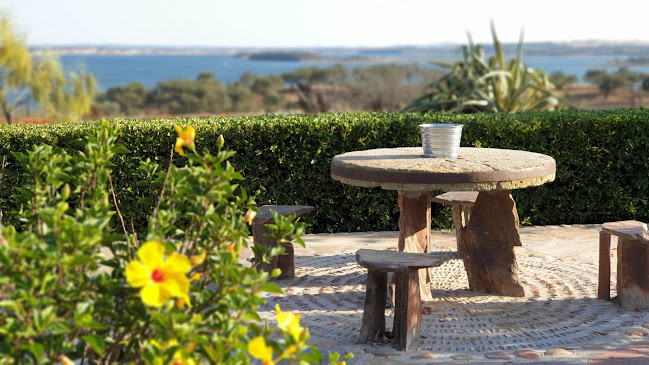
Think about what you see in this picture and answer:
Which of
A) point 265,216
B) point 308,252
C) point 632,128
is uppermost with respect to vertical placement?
point 632,128

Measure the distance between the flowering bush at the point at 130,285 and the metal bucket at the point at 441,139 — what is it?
2.80 m

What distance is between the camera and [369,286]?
4.30 metres

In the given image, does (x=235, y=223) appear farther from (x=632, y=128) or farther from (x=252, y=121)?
(x=632, y=128)

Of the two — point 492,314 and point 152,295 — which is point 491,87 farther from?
point 152,295

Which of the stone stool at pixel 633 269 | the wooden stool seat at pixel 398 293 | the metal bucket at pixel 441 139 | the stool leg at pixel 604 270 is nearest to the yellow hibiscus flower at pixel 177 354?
the wooden stool seat at pixel 398 293

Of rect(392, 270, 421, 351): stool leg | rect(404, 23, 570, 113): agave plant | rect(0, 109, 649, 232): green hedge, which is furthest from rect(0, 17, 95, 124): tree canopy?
rect(392, 270, 421, 351): stool leg

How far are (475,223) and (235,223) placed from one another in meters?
3.36

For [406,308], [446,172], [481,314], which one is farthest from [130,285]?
[481,314]

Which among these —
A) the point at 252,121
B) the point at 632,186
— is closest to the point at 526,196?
the point at 632,186

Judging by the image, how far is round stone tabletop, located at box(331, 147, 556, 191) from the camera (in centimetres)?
442

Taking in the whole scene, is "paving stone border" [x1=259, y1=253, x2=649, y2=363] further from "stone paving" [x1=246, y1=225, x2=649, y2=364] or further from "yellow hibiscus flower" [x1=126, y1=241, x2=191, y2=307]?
"yellow hibiscus flower" [x1=126, y1=241, x2=191, y2=307]

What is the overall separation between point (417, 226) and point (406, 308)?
107cm

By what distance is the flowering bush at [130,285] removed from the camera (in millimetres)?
1710

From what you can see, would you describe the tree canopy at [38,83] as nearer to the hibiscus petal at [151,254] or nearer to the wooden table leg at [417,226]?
the wooden table leg at [417,226]
